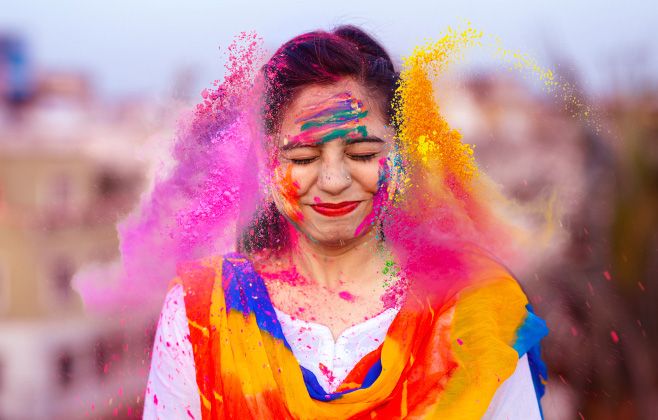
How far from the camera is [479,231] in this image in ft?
5.09

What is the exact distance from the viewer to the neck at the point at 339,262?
144cm

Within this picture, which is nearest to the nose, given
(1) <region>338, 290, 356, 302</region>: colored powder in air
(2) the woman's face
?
(2) the woman's face

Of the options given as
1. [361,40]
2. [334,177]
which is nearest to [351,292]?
[334,177]

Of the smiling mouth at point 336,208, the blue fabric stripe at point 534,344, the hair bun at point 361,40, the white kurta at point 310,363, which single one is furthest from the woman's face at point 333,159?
the blue fabric stripe at point 534,344

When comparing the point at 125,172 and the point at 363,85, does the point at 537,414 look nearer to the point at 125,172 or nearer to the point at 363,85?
the point at 363,85

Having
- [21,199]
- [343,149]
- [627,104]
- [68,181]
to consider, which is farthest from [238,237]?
[21,199]

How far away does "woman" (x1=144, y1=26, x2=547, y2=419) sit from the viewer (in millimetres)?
1311

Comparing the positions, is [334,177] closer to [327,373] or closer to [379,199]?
[379,199]

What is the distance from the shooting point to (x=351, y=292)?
1.44 meters

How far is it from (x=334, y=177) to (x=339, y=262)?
233mm

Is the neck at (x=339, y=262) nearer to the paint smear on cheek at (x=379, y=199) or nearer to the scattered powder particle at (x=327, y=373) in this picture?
the paint smear on cheek at (x=379, y=199)

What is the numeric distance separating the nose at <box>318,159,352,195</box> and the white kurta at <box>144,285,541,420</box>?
0.30m

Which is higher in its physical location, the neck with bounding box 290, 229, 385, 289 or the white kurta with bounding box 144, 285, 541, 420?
the neck with bounding box 290, 229, 385, 289

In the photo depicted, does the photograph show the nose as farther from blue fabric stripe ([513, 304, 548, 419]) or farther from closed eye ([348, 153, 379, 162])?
blue fabric stripe ([513, 304, 548, 419])
